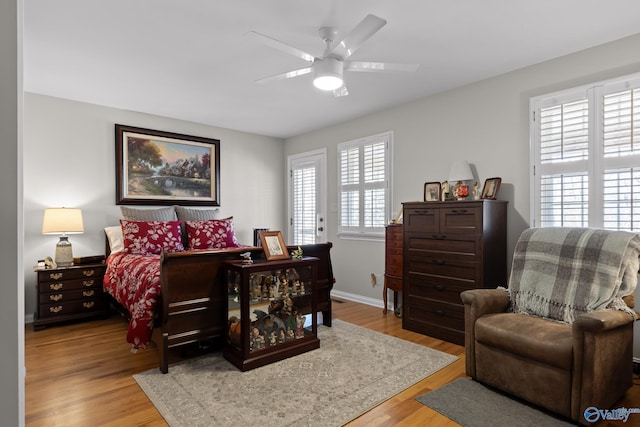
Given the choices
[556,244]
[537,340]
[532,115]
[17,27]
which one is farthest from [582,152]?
[17,27]

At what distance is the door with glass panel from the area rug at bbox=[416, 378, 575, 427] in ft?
10.6

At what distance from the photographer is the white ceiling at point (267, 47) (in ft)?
7.61

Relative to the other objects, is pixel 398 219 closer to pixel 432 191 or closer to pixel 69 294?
pixel 432 191

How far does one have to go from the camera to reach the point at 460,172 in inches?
139

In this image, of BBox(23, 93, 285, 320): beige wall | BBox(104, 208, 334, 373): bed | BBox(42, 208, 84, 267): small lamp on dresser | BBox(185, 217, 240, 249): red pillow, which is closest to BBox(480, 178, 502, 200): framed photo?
BBox(104, 208, 334, 373): bed

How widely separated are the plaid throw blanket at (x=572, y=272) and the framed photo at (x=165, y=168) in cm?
406

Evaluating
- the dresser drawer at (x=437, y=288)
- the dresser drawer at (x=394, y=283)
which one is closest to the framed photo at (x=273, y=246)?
the dresser drawer at (x=437, y=288)

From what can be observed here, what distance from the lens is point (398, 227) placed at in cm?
393

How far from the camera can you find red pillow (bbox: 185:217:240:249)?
171 inches

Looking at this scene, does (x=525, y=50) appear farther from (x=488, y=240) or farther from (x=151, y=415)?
(x=151, y=415)

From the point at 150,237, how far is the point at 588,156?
172 inches

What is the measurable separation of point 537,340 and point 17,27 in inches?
100
